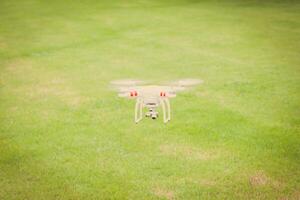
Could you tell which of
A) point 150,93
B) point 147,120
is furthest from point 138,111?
point 150,93

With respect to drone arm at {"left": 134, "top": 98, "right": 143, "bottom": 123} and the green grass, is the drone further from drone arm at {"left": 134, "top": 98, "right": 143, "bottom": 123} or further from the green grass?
the green grass

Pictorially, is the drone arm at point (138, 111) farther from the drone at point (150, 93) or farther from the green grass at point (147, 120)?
the green grass at point (147, 120)

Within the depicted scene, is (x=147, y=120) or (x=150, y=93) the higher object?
(x=150, y=93)

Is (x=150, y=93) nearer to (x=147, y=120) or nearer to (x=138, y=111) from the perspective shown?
(x=138, y=111)

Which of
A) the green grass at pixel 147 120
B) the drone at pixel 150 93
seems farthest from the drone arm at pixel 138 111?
the green grass at pixel 147 120

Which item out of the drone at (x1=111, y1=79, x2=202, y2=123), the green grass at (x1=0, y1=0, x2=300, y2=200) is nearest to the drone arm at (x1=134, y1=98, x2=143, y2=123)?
the drone at (x1=111, y1=79, x2=202, y2=123)
